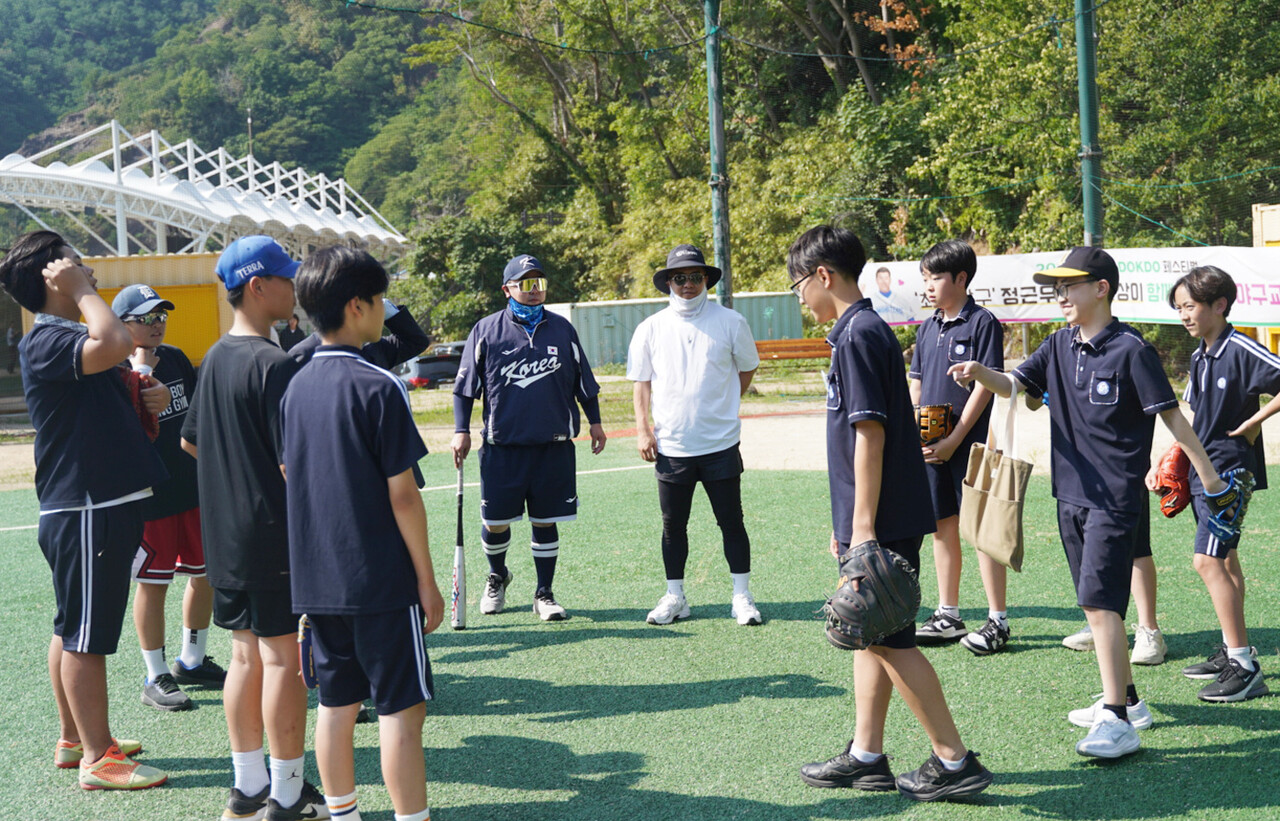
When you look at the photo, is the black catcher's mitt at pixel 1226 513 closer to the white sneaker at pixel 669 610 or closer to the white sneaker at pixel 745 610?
the white sneaker at pixel 745 610

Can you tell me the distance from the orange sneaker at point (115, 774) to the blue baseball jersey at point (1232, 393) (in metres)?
4.34

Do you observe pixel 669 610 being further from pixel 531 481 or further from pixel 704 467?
pixel 531 481

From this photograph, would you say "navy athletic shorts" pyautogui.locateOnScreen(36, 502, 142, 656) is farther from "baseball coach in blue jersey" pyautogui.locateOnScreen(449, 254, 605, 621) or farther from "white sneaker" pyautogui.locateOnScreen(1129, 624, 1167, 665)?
"white sneaker" pyautogui.locateOnScreen(1129, 624, 1167, 665)

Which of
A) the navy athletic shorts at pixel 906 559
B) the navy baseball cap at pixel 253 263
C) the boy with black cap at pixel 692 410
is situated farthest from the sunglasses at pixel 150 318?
the navy athletic shorts at pixel 906 559

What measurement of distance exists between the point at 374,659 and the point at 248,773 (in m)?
0.87

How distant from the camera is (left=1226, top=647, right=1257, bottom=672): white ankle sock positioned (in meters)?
4.21

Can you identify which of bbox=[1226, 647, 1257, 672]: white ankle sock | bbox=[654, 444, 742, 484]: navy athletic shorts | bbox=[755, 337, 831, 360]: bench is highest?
bbox=[755, 337, 831, 360]: bench

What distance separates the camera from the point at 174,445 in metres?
4.93

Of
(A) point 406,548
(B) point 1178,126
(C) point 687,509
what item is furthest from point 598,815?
(B) point 1178,126

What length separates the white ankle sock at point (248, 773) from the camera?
11.1 feet

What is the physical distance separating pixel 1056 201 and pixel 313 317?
23353 mm

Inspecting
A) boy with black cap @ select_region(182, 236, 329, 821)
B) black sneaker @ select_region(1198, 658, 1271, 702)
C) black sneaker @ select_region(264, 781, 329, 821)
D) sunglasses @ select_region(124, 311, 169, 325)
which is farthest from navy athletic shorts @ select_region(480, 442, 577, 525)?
black sneaker @ select_region(1198, 658, 1271, 702)

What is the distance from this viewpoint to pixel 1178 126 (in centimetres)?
1923

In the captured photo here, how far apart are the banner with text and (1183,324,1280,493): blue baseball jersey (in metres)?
4.97
